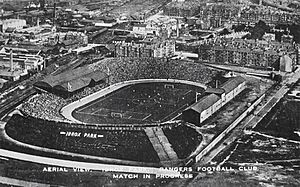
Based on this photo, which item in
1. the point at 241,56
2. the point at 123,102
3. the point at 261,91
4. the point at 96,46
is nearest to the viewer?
the point at 123,102

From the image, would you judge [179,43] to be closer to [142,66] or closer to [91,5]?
[142,66]

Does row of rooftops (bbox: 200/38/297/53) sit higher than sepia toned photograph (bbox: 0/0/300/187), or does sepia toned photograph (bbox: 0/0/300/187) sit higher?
row of rooftops (bbox: 200/38/297/53)

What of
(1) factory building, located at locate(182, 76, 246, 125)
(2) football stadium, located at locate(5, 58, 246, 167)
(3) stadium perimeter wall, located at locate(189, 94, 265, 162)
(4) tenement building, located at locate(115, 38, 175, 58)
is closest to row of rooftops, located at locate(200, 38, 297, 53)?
(4) tenement building, located at locate(115, 38, 175, 58)

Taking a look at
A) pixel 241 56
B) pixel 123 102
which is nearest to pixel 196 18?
pixel 241 56

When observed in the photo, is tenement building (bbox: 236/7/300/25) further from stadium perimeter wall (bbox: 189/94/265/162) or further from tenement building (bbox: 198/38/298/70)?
stadium perimeter wall (bbox: 189/94/265/162)

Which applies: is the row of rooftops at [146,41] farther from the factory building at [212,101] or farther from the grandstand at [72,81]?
the factory building at [212,101]

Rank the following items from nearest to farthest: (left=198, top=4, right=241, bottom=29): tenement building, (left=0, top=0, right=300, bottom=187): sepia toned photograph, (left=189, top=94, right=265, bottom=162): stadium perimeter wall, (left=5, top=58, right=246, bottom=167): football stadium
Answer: (left=0, top=0, right=300, bottom=187): sepia toned photograph → (left=5, top=58, right=246, bottom=167): football stadium → (left=189, top=94, right=265, bottom=162): stadium perimeter wall → (left=198, top=4, right=241, bottom=29): tenement building

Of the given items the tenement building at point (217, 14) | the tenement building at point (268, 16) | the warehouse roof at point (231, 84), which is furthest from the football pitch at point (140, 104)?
the tenement building at point (268, 16)

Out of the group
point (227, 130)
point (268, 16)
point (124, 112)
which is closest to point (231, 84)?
point (227, 130)

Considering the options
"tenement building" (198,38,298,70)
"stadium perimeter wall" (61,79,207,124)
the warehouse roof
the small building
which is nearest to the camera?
"stadium perimeter wall" (61,79,207,124)
